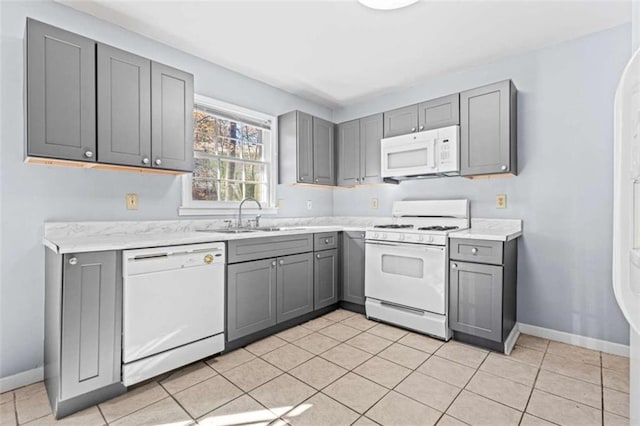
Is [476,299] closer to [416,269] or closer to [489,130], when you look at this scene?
[416,269]

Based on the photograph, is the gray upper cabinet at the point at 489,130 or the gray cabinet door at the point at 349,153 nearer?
the gray upper cabinet at the point at 489,130

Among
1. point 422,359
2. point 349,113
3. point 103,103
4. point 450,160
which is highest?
point 349,113

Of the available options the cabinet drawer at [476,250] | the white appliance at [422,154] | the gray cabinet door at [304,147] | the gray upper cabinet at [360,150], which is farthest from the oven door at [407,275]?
the gray cabinet door at [304,147]

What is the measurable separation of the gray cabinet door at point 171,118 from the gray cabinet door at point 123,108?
0.05 metres

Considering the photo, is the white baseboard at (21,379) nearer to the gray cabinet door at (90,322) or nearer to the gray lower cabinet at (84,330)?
the gray lower cabinet at (84,330)

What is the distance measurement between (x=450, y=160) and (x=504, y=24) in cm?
110

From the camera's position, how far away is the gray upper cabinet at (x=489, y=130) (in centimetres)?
275

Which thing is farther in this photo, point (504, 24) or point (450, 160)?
point (450, 160)

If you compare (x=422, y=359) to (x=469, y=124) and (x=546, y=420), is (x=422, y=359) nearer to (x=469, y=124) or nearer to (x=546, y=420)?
(x=546, y=420)

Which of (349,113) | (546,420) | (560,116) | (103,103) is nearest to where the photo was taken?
(546,420)

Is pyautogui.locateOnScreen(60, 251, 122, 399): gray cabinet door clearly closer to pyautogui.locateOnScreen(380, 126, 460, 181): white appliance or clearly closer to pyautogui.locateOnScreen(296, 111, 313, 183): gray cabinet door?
pyautogui.locateOnScreen(296, 111, 313, 183): gray cabinet door

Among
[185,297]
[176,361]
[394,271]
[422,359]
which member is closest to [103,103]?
[185,297]

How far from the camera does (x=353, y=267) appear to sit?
3.45 metres

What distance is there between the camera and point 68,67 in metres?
1.96
